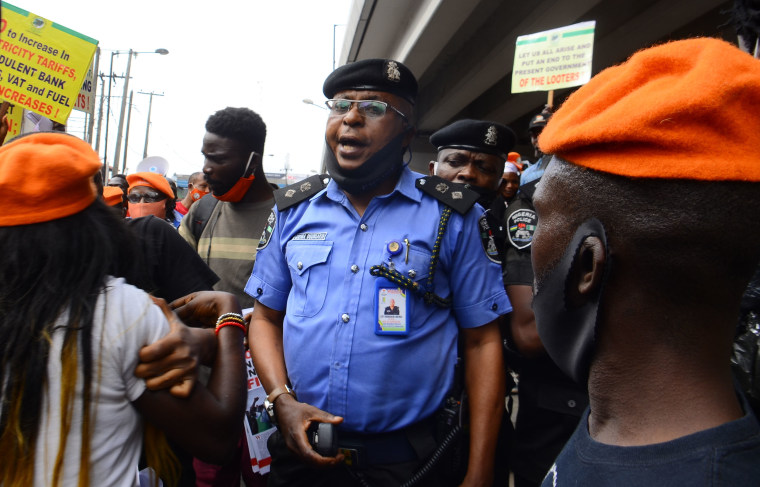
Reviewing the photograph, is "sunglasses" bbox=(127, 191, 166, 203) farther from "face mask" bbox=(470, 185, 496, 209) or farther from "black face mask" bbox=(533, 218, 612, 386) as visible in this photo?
"black face mask" bbox=(533, 218, 612, 386)

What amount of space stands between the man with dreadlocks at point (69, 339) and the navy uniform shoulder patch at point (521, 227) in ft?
4.77

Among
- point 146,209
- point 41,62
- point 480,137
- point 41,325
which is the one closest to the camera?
point 41,325

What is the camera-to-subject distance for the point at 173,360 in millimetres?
1334

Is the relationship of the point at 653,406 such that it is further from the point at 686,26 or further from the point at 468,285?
the point at 686,26

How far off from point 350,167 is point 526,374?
1.22 meters

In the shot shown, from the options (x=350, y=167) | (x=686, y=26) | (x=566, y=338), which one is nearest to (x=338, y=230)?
(x=350, y=167)

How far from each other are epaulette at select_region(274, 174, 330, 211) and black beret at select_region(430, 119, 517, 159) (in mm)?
968

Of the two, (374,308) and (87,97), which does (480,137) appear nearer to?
(374,308)

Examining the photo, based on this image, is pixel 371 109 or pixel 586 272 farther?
pixel 371 109

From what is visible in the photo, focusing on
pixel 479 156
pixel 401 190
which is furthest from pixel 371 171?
pixel 479 156

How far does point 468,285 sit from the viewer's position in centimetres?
197

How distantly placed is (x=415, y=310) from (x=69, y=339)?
1105 millimetres

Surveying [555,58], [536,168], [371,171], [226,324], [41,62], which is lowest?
[226,324]

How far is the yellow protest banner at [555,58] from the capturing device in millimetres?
3672
